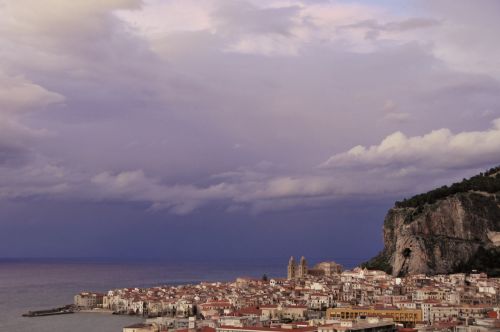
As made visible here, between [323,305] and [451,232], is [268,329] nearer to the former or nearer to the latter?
[323,305]

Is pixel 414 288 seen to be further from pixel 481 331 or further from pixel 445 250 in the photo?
pixel 481 331

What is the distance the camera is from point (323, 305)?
53.1m

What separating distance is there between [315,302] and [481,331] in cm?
2059

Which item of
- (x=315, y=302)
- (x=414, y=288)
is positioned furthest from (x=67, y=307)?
(x=414, y=288)

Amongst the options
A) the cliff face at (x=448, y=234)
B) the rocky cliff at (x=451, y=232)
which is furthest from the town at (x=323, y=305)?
the rocky cliff at (x=451, y=232)

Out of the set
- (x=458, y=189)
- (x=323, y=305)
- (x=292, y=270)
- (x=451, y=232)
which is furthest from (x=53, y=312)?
(x=458, y=189)

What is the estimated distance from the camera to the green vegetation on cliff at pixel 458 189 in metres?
75.6

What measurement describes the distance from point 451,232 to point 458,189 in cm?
716

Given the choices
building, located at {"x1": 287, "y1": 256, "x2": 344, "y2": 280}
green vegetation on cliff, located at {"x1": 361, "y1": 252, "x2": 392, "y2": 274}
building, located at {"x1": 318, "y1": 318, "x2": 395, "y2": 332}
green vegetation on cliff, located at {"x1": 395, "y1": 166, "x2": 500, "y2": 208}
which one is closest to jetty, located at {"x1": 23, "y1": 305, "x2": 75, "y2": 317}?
building, located at {"x1": 318, "y1": 318, "x2": 395, "y2": 332}

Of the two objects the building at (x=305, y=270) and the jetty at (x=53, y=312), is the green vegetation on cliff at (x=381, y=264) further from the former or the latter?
the jetty at (x=53, y=312)

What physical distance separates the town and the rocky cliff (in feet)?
11.0

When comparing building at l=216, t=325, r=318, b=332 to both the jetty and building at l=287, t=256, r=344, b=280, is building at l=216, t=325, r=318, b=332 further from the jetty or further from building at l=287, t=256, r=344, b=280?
building at l=287, t=256, r=344, b=280

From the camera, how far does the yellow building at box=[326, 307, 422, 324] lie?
138 ft

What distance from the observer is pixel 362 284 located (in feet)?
201
